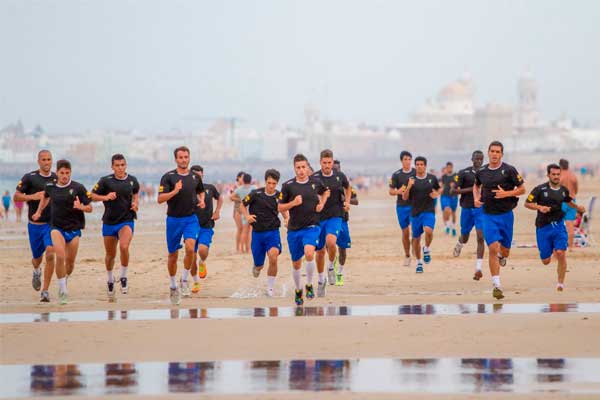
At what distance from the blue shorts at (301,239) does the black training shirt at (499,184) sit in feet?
5.90

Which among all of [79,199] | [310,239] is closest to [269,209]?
[310,239]

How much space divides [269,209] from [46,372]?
5133 mm

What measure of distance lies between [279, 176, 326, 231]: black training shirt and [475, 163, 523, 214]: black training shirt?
5.92ft

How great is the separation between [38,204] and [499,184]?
15.6ft

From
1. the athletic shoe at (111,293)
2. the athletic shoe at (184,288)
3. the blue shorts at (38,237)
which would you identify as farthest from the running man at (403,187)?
the blue shorts at (38,237)

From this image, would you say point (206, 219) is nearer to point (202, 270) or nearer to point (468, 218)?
point (202, 270)

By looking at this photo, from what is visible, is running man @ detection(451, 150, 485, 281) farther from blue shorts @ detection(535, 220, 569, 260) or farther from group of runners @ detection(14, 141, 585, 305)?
group of runners @ detection(14, 141, 585, 305)

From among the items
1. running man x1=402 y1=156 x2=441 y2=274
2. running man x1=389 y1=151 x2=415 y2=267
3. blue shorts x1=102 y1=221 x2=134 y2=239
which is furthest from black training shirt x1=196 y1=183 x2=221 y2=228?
running man x1=402 y1=156 x2=441 y2=274

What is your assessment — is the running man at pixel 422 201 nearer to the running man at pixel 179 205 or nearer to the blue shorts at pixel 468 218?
the blue shorts at pixel 468 218

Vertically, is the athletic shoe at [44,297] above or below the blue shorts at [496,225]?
below

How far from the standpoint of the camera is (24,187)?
13.5 meters

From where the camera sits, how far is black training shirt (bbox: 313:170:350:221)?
13.7 meters

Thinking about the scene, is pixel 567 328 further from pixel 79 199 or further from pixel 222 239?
pixel 222 239

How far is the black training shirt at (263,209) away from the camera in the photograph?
13.4 m
